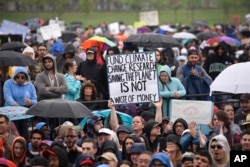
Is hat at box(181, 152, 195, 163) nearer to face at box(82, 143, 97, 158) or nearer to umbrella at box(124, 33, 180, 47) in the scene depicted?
face at box(82, 143, 97, 158)

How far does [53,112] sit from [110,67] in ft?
5.83

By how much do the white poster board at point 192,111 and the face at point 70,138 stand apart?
235cm

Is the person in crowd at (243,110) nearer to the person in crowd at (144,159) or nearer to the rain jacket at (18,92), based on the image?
the rain jacket at (18,92)

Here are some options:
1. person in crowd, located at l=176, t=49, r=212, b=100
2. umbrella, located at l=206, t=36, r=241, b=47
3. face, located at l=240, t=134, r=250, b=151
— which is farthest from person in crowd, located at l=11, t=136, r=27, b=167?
umbrella, located at l=206, t=36, r=241, b=47

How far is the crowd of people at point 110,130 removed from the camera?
14961 millimetres

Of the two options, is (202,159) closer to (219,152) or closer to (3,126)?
(219,152)

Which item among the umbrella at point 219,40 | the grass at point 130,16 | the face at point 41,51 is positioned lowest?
the face at point 41,51

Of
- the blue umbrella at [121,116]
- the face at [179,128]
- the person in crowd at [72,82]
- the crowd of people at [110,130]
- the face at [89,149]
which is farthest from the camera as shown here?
the person in crowd at [72,82]

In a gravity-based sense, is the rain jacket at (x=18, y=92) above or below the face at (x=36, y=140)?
above

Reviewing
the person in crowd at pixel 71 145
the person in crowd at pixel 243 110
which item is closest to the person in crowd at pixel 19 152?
the person in crowd at pixel 71 145

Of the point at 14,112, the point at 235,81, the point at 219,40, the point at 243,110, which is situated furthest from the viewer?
the point at 219,40

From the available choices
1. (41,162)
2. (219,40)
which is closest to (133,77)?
(41,162)

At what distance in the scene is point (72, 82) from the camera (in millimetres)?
21016

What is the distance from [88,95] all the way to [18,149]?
4125 mm
